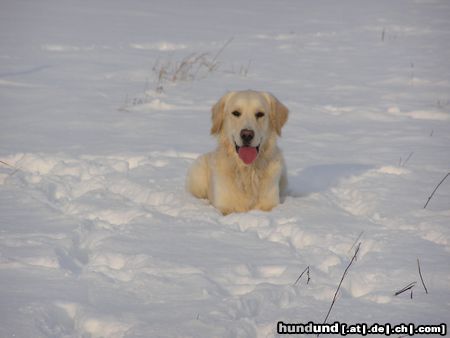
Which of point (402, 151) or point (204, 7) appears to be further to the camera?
point (204, 7)

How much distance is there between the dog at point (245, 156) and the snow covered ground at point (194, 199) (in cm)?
18

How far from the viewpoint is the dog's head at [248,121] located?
4727 millimetres

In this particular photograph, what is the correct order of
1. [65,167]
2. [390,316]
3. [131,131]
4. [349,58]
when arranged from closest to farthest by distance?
[390,316], [65,167], [131,131], [349,58]

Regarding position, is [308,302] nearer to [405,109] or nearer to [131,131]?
[131,131]

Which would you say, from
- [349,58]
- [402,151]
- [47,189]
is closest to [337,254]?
[47,189]

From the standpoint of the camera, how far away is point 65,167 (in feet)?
17.8

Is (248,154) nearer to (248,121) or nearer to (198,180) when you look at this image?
(248,121)

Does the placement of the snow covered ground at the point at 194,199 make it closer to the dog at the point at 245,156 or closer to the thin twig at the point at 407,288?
the thin twig at the point at 407,288

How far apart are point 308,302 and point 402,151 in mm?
3650

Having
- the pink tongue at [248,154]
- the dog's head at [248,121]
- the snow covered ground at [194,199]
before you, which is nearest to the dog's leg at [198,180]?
the snow covered ground at [194,199]

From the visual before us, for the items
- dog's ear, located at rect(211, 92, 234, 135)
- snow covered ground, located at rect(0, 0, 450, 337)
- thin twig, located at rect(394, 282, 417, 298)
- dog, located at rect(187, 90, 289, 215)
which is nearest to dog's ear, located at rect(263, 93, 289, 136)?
dog, located at rect(187, 90, 289, 215)

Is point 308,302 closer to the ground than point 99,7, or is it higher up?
closer to the ground

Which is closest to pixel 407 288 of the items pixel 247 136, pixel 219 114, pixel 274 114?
pixel 247 136

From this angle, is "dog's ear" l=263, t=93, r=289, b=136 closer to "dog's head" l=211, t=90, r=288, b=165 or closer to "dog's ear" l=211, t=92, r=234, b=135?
"dog's head" l=211, t=90, r=288, b=165
